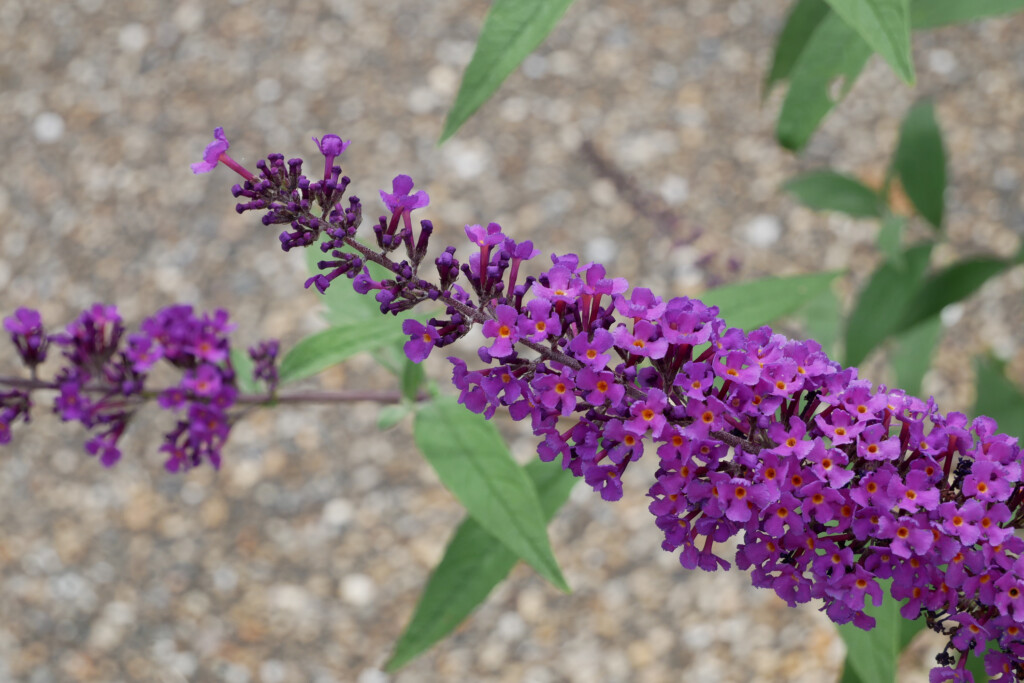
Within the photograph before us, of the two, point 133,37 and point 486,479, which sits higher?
point 133,37

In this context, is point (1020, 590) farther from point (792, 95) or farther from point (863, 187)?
point (863, 187)

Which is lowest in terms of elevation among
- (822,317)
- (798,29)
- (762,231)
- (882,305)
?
(882,305)

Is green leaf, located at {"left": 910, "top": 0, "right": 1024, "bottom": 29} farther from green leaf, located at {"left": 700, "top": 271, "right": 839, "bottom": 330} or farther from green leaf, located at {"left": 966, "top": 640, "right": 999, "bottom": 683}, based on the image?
green leaf, located at {"left": 966, "top": 640, "right": 999, "bottom": 683}

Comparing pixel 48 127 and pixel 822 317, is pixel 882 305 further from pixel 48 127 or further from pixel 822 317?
pixel 48 127

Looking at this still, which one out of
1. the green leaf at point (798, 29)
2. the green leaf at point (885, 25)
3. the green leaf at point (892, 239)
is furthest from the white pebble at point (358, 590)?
the green leaf at point (885, 25)

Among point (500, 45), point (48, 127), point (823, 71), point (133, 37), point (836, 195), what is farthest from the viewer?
point (133, 37)

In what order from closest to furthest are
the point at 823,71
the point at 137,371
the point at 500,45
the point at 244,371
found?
the point at 500,45 → the point at 823,71 → the point at 137,371 → the point at 244,371

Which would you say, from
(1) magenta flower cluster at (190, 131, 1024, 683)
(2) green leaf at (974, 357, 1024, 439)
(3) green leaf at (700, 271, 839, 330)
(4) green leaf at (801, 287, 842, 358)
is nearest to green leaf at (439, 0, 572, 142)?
(1) magenta flower cluster at (190, 131, 1024, 683)

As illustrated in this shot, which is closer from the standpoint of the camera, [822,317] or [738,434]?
[738,434]

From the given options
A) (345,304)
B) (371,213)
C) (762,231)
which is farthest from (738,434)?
(371,213)
